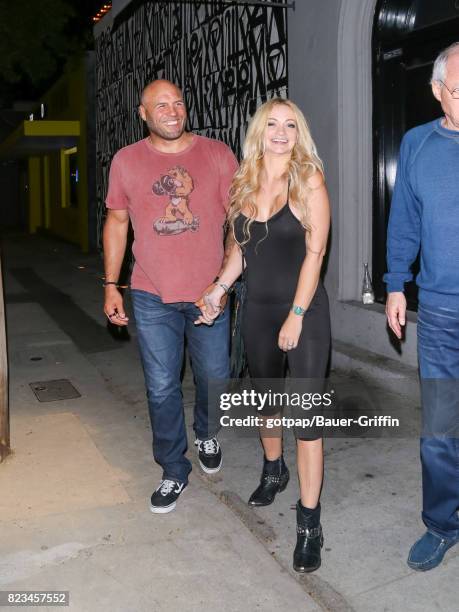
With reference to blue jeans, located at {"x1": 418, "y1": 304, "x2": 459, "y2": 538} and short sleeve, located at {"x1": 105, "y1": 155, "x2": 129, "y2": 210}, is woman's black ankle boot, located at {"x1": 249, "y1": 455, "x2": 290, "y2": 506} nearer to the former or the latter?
blue jeans, located at {"x1": 418, "y1": 304, "x2": 459, "y2": 538}

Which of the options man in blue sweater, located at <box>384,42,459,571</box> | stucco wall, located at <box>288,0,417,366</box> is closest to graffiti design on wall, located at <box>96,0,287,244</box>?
stucco wall, located at <box>288,0,417,366</box>

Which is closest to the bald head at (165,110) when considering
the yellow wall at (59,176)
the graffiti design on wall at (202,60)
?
the graffiti design on wall at (202,60)

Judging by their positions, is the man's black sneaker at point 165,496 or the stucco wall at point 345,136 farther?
the stucco wall at point 345,136

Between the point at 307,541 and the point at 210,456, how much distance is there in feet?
4.11

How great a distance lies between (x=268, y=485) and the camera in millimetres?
3953

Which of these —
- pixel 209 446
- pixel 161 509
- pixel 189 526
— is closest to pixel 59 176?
pixel 209 446

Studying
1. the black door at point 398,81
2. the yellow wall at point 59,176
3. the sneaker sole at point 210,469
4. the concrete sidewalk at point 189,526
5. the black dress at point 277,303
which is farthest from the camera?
the yellow wall at point 59,176

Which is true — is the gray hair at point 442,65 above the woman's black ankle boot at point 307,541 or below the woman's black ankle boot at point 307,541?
above

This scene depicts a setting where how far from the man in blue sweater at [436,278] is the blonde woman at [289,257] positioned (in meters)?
0.37

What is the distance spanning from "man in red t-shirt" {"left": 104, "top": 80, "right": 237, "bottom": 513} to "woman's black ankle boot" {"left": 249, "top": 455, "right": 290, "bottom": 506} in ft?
1.42

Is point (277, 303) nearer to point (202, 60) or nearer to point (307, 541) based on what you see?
point (307, 541)

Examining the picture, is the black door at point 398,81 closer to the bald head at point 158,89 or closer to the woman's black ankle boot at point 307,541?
the bald head at point 158,89

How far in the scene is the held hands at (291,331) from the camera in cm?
319

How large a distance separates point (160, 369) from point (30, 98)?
38858 millimetres
